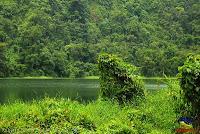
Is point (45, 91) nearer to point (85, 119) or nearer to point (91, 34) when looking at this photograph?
point (85, 119)

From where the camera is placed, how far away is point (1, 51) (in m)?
92.4

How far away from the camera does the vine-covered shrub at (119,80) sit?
19.1 m

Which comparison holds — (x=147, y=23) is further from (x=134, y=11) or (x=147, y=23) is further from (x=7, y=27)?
(x=7, y=27)

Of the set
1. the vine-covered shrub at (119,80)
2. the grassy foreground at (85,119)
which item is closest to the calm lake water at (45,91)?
the vine-covered shrub at (119,80)

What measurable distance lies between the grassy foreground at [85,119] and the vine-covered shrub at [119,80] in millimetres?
2319

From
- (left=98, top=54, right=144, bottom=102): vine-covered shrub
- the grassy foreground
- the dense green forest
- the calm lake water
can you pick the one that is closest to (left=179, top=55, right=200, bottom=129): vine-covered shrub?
the grassy foreground

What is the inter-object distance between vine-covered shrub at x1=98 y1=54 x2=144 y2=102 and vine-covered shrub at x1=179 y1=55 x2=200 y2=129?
7.26 metres

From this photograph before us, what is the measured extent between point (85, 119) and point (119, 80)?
5.62 meters

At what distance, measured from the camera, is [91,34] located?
127500 millimetres

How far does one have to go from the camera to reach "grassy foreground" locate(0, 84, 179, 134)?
12.3 metres

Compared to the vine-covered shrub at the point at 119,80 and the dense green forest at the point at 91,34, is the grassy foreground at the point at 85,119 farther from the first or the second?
the dense green forest at the point at 91,34

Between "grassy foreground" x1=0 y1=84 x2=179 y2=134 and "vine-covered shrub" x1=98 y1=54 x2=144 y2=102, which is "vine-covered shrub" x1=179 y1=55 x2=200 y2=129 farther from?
"vine-covered shrub" x1=98 y1=54 x2=144 y2=102

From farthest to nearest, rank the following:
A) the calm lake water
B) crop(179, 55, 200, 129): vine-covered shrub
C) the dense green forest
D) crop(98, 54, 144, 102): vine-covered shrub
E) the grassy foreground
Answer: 1. the dense green forest
2. the calm lake water
3. crop(98, 54, 144, 102): vine-covered shrub
4. the grassy foreground
5. crop(179, 55, 200, 129): vine-covered shrub

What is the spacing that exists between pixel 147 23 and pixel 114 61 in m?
114
